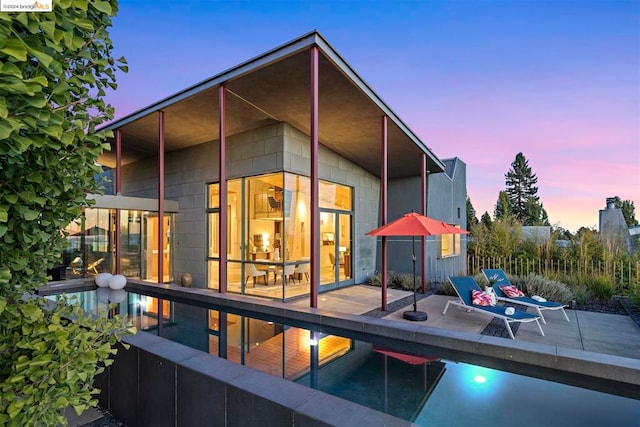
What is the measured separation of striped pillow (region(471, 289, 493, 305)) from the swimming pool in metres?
1.91

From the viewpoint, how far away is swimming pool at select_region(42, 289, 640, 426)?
312cm

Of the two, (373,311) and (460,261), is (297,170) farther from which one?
(460,261)

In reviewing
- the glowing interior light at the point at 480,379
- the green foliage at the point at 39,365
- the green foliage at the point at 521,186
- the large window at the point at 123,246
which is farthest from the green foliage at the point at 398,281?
the green foliage at the point at 521,186

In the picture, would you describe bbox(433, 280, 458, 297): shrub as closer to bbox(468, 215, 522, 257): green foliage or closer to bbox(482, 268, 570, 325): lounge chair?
bbox(482, 268, 570, 325): lounge chair

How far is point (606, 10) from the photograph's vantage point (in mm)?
10070

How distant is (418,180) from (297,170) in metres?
4.53

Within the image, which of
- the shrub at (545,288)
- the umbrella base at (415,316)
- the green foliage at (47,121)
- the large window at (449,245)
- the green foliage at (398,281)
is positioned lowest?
the green foliage at (398,281)

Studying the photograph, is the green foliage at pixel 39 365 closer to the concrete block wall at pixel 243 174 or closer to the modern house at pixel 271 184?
the modern house at pixel 271 184

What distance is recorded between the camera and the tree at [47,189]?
1.06 metres

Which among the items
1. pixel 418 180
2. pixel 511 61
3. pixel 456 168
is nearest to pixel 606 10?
pixel 511 61

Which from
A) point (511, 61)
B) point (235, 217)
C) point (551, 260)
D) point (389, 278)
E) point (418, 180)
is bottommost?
point (389, 278)

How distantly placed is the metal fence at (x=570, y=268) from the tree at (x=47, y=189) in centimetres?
961

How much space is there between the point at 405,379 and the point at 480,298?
2.98m

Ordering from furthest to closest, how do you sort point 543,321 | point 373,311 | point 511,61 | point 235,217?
point 511,61
point 235,217
point 373,311
point 543,321
